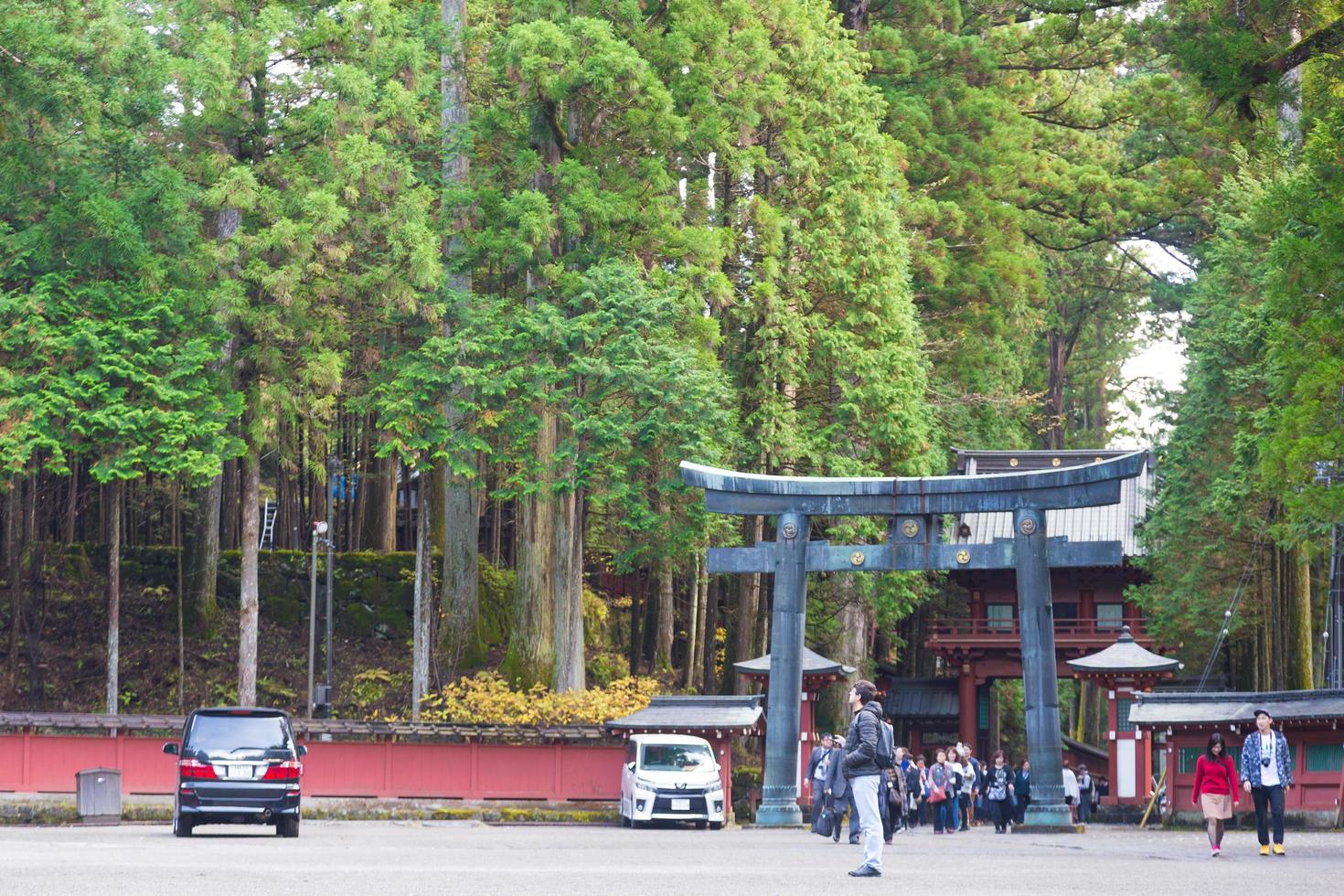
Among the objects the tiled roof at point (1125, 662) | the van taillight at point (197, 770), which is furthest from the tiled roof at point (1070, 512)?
the van taillight at point (197, 770)

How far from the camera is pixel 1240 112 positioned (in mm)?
19562

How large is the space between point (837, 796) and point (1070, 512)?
3107 centimetres

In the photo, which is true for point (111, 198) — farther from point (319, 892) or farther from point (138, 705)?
point (319, 892)

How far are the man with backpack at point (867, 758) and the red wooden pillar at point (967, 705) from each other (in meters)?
31.5

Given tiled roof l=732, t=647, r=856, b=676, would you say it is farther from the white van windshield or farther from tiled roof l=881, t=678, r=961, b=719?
tiled roof l=881, t=678, r=961, b=719

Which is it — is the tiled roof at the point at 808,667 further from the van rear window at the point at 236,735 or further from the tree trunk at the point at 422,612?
the van rear window at the point at 236,735

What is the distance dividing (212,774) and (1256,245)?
24927mm

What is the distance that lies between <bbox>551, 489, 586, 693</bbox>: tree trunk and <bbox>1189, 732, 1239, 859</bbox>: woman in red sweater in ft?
48.3

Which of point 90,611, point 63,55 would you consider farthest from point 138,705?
point 63,55

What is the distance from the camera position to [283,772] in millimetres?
21031

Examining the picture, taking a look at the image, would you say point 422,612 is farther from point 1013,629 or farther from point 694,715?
point 1013,629

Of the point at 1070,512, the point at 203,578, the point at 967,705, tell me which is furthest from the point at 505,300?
the point at 1070,512

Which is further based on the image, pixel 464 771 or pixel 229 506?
pixel 229 506

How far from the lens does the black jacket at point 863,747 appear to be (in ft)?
48.6
